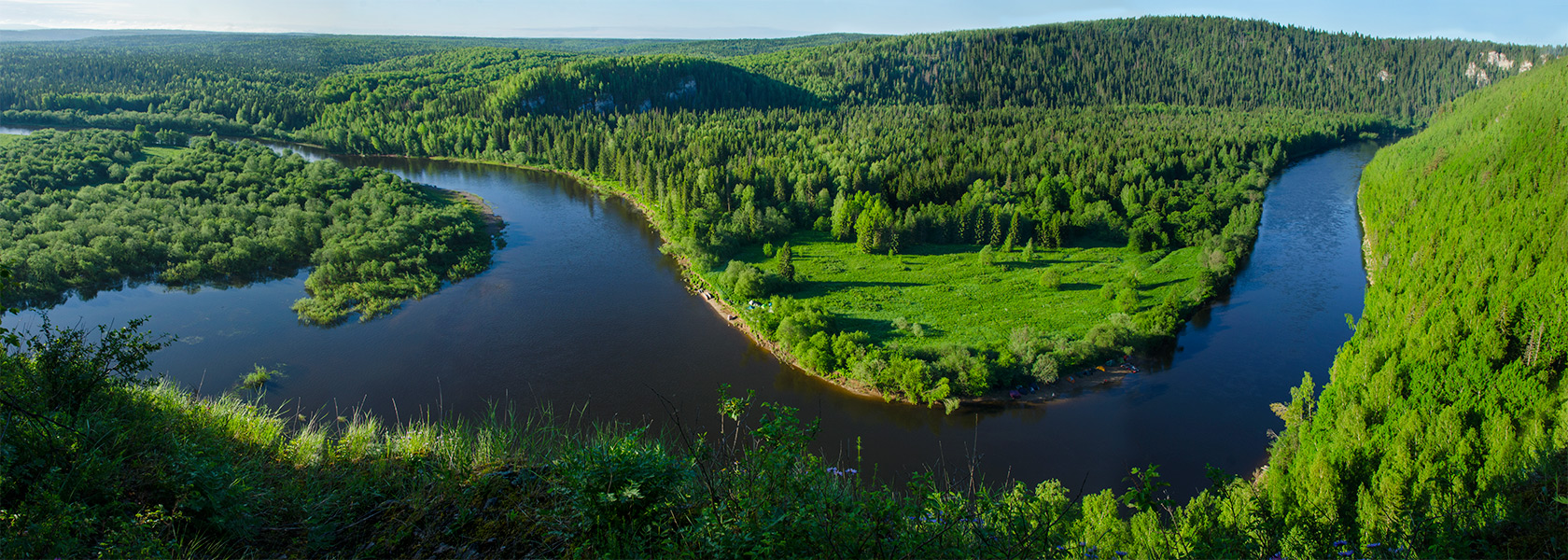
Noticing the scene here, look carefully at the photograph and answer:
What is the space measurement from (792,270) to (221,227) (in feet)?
108

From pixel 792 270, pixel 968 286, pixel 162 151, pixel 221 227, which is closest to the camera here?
pixel 792 270

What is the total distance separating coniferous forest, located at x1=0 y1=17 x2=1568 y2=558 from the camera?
17.0 ft

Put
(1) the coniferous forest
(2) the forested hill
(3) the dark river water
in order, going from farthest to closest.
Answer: (2) the forested hill, (3) the dark river water, (1) the coniferous forest

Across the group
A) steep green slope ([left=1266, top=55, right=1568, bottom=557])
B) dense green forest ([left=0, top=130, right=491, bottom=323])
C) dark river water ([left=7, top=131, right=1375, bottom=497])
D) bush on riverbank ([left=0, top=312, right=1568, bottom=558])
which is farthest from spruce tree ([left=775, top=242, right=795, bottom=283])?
bush on riverbank ([left=0, top=312, right=1568, bottom=558])

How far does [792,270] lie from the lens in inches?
1494

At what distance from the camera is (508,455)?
6504mm

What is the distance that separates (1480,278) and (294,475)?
34.4 meters

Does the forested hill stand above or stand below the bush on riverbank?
above

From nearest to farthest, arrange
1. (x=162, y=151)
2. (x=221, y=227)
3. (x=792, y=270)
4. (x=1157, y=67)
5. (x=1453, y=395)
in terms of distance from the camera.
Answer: (x=1453, y=395) < (x=792, y=270) < (x=221, y=227) < (x=162, y=151) < (x=1157, y=67)

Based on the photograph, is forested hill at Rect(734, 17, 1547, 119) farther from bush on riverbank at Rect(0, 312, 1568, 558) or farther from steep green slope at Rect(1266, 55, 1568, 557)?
bush on riverbank at Rect(0, 312, 1568, 558)

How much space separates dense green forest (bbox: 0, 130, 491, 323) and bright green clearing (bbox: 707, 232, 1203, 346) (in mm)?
17437

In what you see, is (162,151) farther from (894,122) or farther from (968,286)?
(894,122)

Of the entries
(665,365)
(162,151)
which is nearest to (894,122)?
(665,365)

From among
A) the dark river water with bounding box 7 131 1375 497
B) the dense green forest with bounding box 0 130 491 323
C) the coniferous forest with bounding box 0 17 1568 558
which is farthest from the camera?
the dense green forest with bounding box 0 130 491 323
